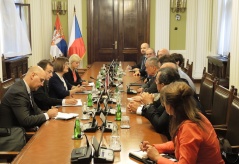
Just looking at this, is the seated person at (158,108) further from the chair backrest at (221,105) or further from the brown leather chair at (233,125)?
the chair backrest at (221,105)

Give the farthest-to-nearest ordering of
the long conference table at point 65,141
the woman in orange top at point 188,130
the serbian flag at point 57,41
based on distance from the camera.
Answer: the serbian flag at point 57,41 < the long conference table at point 65,141 < the woman in orange top at point 188,130

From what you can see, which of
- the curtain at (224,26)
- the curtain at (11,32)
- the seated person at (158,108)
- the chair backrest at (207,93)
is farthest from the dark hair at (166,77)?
the curtain at (224,26)

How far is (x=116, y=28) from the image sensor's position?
10.4m

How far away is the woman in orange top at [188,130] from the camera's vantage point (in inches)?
80.9

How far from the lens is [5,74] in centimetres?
728

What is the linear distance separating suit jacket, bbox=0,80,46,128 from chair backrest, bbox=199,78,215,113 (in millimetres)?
2002

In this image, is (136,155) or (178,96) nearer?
(178,96)

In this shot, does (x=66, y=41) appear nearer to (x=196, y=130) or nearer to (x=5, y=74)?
(x=5, y=74)

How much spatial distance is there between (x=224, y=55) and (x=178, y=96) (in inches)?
267

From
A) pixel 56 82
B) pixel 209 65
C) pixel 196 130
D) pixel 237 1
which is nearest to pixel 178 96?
pixel 196 130

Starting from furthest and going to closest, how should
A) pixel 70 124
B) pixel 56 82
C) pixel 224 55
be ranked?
pixel 224 55, pixel 56 82, pixel 70 124

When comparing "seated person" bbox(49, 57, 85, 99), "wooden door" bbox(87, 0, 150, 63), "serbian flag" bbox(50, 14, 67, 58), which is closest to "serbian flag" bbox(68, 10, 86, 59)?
"serbian flag" bbox(50, 14, 67, 58)

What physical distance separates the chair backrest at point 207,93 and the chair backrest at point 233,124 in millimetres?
935

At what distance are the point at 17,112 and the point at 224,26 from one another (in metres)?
6.64
